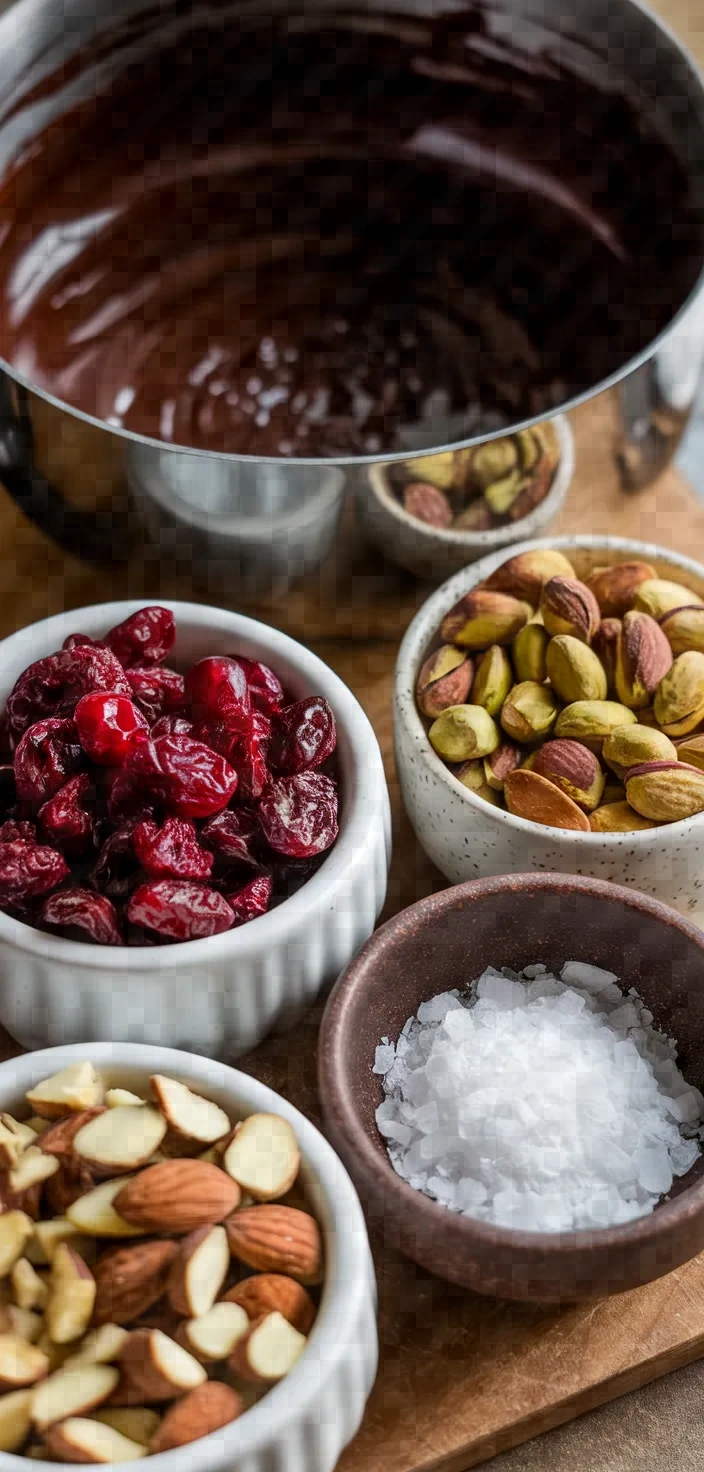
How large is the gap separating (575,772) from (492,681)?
0.08 m

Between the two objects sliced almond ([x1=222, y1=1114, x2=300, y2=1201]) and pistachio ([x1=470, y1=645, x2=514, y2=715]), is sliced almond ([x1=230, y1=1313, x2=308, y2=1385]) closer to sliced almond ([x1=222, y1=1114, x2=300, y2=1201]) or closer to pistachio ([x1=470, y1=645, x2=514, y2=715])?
sliced almond ([x1=222, y1=1114, x2=300, y2=1201])

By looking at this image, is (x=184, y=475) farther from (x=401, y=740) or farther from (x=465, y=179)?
(x=465, y=179)

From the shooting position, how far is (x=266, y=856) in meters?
0.73

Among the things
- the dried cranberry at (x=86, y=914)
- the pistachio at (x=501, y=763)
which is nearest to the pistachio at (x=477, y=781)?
the pistachio at (x=501, y=763)

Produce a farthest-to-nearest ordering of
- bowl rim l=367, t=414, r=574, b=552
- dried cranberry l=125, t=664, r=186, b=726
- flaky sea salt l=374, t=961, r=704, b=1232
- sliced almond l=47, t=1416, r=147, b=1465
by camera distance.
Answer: bowl rim l=367, t=414, r=574, b=552
dried cranberry l=125, t=664, r=186, b=726
flaky sea salt l=374, t=961, r=704, b=1232
sliced almond l=47, t=1416, r=147, b=1465

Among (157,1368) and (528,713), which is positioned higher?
(528,713)

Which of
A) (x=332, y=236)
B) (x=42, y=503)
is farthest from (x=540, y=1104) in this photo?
(x=332, y=236)

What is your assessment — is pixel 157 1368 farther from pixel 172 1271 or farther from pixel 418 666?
pixel 418 666

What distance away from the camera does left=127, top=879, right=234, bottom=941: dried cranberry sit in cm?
67

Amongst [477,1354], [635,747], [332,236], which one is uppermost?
[332,236]

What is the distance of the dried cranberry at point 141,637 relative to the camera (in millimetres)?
778

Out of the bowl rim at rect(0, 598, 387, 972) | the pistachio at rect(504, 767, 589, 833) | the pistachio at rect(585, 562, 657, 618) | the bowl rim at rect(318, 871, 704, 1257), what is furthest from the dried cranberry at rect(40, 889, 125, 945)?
the pistachio at rect(585, 562, 657, 618)

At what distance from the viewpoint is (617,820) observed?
76 cm

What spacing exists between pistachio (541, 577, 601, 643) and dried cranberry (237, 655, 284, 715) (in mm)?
157
